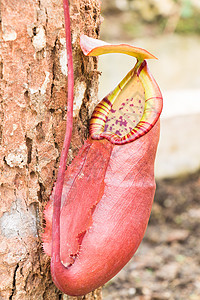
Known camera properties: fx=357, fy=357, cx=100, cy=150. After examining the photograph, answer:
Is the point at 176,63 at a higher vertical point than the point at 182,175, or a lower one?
higher

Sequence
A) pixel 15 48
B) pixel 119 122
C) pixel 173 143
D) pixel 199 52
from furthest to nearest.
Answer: pixel 199 52 < pixel 173 143 < pixel 119 122 < pixel 15 48

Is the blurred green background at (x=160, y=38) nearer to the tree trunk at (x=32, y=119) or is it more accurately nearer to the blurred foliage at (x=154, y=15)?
the blurred foliage at (x=154, y=15)

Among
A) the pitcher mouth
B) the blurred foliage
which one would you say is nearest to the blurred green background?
the blurred foliage

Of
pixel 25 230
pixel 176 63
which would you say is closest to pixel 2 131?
pixel 25 230

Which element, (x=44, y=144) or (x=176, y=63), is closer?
(x=44, y=144)

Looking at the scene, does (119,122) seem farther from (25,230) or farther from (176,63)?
(176,63)

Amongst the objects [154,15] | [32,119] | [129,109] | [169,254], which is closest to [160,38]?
[154,15]
